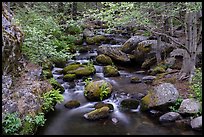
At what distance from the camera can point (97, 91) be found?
9.97m

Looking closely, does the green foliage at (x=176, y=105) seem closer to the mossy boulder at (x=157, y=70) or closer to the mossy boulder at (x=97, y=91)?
the mossy boulder at (x=97, y=91)

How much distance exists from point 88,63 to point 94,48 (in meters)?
3.70

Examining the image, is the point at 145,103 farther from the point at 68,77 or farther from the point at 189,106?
the point at 68,77

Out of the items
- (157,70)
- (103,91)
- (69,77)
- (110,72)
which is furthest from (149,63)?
(103,91)

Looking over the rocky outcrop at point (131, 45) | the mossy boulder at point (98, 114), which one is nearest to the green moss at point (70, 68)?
the rocky outcrop at point (131, 45)

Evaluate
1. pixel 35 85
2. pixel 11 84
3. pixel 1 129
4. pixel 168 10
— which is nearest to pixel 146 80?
pixel 168 10

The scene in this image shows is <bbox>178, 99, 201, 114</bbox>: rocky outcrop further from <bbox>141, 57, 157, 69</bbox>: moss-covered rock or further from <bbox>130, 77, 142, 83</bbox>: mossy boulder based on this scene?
<bbox>141, 57, 157, 69</bbox>: moss-covered rock

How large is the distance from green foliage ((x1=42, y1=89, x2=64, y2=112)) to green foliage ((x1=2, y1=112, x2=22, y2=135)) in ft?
5.13

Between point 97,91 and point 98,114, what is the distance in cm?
162

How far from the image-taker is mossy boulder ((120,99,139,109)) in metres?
9.34

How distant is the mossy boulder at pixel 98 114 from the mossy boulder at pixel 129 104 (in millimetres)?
968

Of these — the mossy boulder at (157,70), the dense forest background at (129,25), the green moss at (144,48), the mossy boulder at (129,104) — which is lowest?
the mossy boulder at (129,104)

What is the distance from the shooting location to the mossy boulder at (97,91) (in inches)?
388

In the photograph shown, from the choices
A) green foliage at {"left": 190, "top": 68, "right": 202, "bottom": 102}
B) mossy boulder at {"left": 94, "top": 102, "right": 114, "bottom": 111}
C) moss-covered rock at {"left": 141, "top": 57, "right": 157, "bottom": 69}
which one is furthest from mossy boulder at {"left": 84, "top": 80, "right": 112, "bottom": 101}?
moss-covered rock at {"left": 141, "top": 57, "right": 157, "bottom": 69}
